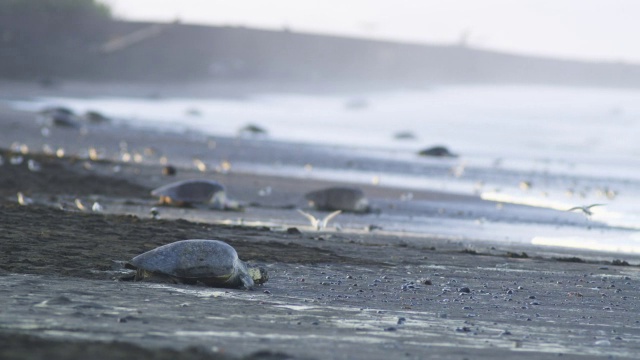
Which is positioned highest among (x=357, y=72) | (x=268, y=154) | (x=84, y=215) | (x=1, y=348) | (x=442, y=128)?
(x=357, y=72)

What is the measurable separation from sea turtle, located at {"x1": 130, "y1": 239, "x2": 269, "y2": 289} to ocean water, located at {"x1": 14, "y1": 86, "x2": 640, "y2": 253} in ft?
20.7

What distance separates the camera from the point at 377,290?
10594mm

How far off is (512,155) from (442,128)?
1442 centimetres

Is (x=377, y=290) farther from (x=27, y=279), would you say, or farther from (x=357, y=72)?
(x=357, y=72)

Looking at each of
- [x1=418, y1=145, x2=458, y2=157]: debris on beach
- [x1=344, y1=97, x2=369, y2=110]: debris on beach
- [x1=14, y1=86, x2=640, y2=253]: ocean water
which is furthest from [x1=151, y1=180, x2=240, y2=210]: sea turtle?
[x1=344, y1=97, x2=369, y2=110]: debris on beach

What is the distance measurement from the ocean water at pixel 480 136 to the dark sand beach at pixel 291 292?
291 centimetres

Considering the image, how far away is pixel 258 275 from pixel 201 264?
0.54 meters

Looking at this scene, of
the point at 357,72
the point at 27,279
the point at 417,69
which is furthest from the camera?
the point at 417,69

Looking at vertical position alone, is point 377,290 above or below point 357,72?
below

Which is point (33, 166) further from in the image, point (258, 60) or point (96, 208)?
point (258, 60)

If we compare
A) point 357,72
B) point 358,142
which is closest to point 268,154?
point 358,142

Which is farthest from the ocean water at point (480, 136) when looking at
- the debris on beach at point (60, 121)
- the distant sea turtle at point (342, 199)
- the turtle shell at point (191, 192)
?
the turtle shell at point (191, 192)

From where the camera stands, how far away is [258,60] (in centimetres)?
9175

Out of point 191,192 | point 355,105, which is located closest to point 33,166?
point 191,192
